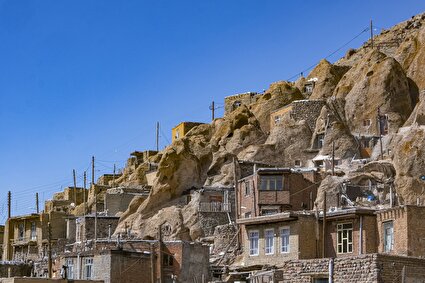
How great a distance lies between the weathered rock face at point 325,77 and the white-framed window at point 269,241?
42.1m

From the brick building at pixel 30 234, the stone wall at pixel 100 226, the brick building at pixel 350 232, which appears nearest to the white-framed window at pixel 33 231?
the brick building at pixel 30 234

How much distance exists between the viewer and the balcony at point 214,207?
6881 centimetres

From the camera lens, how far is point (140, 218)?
70.4 m

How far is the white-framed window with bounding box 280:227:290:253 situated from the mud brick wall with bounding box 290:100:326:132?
34184 millimetres

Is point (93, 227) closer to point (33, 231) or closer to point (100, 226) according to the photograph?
point (100, 226)

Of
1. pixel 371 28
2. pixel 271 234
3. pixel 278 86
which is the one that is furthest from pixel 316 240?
pixel 371 28

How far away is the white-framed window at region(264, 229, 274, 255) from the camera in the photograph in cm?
5140

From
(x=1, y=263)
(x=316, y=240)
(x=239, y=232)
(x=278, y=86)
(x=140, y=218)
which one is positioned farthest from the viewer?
(x=278, y=86)

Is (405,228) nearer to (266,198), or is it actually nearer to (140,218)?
(266,198)

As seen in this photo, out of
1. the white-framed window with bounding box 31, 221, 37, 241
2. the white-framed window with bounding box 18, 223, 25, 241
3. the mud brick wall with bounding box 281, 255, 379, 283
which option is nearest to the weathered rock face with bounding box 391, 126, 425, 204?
the mud brick wall with bounding box 281, 255, 379, 283

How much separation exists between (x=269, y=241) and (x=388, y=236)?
23.5 ft

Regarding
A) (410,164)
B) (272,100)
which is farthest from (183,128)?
(410,164)

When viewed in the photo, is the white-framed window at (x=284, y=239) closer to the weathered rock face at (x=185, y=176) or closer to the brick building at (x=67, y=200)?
the weathered rock face at (x=185, y=176)

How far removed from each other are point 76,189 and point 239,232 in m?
45.6
